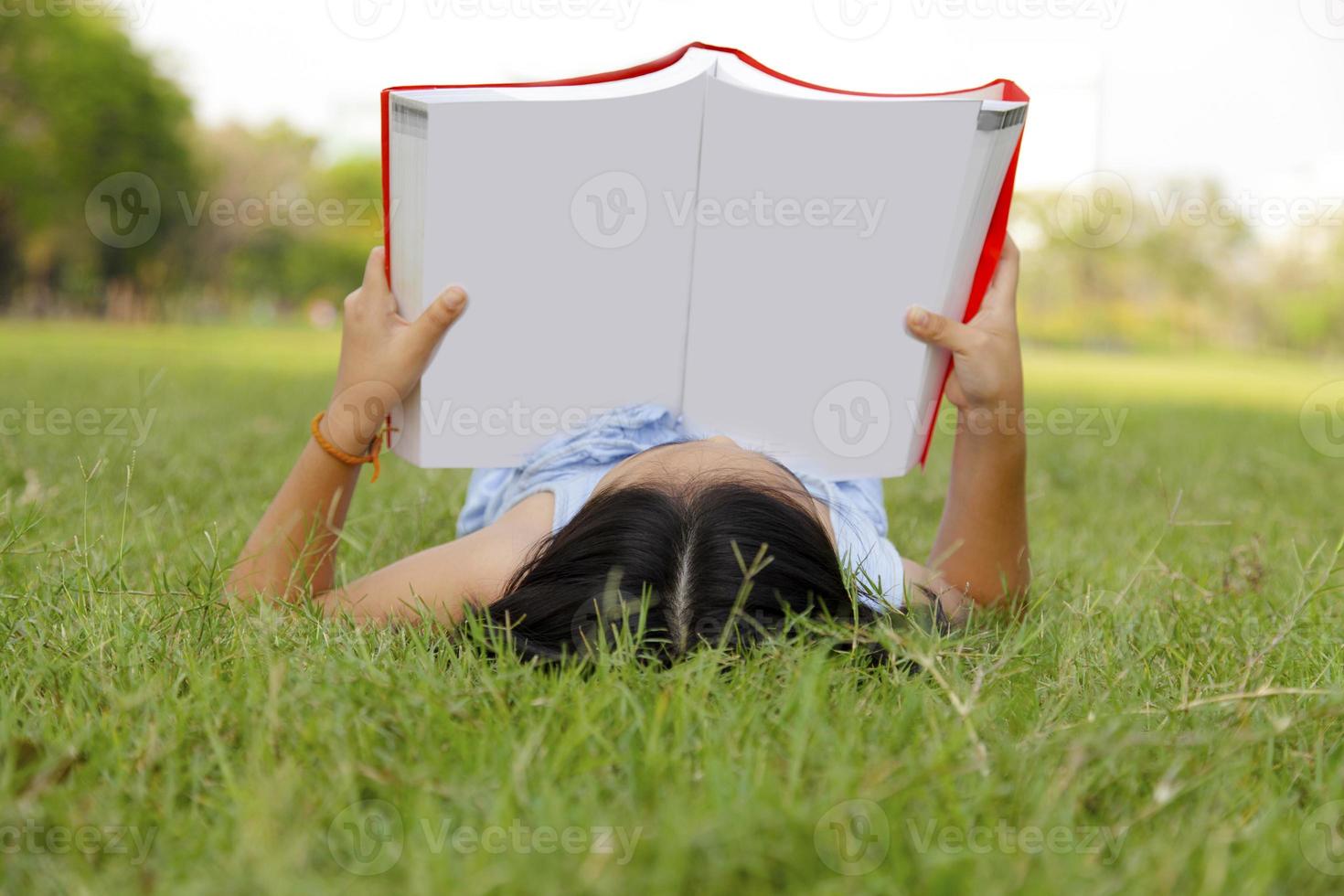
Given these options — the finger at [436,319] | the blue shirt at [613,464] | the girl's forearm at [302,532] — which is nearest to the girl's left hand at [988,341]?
the blue shirt at [613,464]

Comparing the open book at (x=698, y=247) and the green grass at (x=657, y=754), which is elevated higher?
the open book at (x=698, y=247)

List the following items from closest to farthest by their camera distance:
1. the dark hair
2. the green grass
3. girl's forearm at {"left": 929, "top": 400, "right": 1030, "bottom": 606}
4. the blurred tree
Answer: the green grass → the dark hair → girl's forearm at {"left": 929, "top": 400, "right": 1030, "bottom": 606} → the blurred tree

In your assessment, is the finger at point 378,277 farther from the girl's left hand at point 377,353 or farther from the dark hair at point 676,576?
the dark hair at point 676,576

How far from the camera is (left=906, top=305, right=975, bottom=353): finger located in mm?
1658

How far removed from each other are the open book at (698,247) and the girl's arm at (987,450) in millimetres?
45

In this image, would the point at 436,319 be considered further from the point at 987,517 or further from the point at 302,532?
the point at 987,517

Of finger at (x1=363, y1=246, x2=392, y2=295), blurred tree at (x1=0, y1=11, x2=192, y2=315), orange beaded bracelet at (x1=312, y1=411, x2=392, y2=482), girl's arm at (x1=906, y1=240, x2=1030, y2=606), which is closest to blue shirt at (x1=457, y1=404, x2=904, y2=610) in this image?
girl's arm at (x1=906, y1=240, x2=1030, y2=606)

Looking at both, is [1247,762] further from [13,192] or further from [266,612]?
[13,192]

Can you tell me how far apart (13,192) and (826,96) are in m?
31.5

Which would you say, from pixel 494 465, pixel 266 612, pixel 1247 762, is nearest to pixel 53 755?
pixel 266 612

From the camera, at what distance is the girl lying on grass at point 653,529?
1.36m

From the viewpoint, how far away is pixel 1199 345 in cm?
4184

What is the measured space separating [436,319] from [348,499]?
15.8 inches

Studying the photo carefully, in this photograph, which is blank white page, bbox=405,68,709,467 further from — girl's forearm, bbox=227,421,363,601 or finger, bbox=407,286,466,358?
girl's forearm, bbox=227,421,363,601
